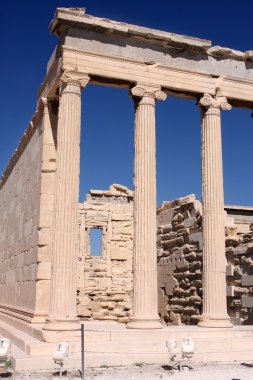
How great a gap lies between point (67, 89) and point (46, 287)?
6763 mm

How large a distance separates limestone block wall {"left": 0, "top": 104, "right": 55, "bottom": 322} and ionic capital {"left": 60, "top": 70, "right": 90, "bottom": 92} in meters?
2.87

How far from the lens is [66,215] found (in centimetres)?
1639

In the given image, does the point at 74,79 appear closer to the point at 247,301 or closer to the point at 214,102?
the point at 214,102

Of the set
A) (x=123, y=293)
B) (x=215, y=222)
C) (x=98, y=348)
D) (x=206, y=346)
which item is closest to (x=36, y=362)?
(x=98, y=348)

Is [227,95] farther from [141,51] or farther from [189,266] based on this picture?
[189,266]

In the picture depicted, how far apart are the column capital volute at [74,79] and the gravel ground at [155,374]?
29.1ft

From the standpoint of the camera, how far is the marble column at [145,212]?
16.7 meters

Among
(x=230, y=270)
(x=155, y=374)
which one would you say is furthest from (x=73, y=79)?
(x=230, y=270)

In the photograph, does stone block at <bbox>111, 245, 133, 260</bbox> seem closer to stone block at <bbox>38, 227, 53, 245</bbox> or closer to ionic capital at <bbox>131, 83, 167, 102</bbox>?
stone block at <bbox>38, 227, 53, 245</bbox>

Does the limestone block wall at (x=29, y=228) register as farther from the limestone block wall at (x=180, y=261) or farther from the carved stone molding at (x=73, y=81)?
the limestone block wall at (x=180, y=261)

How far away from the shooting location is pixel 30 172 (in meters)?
21.9

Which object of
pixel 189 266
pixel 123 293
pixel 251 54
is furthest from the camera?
pixel 123 293

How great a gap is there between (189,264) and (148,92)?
903 cm

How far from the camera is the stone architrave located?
51.4 ft
